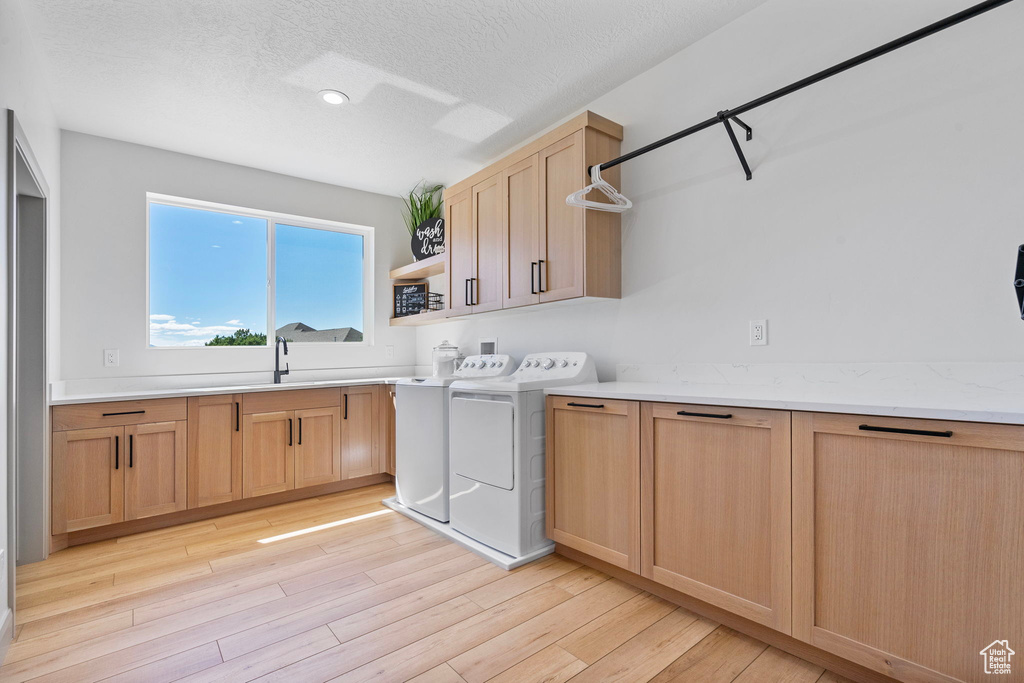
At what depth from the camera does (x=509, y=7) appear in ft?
6.97

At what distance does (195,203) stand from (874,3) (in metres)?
4.13

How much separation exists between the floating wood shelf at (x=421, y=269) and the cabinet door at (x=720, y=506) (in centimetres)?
241

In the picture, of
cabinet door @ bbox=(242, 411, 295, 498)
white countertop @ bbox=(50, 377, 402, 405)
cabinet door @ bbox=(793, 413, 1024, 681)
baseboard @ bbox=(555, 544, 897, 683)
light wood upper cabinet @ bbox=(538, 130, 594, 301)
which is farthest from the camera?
cabinet door @ bbox=(242, 411, 295, 498)

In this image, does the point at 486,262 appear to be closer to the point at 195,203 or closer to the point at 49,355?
the point at 195,203

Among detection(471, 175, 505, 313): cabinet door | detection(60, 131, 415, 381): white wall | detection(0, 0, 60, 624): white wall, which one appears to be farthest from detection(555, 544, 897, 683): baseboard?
detection(60, 131, 415, 381): white wall

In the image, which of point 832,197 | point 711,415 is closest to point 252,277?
point 711,415

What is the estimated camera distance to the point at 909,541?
1331 mm

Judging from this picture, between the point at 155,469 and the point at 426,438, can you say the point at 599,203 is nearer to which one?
the point at 426,438

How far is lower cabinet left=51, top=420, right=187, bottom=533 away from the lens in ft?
8.86

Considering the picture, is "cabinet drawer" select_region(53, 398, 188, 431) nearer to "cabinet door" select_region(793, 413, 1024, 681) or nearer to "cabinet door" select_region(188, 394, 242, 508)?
"cabinet door" select_region(188, 394, 242, 508)

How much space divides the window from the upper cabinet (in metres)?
1.49

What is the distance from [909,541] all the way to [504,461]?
5.25ft

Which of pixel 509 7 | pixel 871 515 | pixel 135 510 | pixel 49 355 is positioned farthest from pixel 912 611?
pixel 49 355

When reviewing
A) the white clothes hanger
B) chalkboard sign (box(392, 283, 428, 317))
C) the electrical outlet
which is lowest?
the electrical outlet
